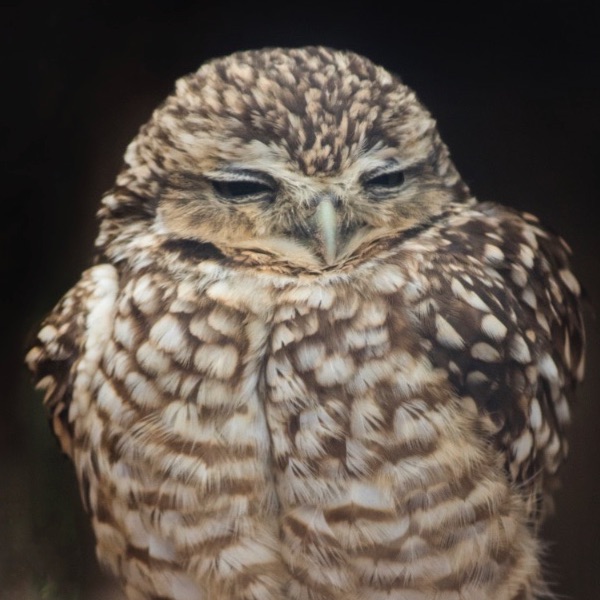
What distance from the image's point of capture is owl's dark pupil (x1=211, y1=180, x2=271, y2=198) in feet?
3.55

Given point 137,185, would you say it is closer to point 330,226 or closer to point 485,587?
point 330,226

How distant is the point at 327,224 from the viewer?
1.07 meters

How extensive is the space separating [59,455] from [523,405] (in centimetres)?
71

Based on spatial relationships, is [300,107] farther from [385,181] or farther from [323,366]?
[323,366]

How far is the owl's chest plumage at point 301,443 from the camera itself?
3.75 ft

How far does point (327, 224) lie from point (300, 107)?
0.15 meters

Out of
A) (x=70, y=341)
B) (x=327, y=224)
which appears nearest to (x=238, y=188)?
(x=327, y=224)

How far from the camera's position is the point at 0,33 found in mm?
1245

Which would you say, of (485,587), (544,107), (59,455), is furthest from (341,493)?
(544,107)

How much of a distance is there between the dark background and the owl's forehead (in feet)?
0.12

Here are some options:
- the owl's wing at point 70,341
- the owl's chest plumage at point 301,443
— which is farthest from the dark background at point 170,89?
the owl's chest plumage at point 301,443

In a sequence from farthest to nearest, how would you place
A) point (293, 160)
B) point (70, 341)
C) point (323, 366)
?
point (70, 341) → point (323, 366) → point (293, 160)

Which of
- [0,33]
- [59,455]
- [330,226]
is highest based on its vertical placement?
[0,33]

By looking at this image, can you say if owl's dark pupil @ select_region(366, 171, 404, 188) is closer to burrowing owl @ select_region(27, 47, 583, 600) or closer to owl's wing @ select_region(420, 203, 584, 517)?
burrowing owl @ select_region(27, 47, 583, 600)
